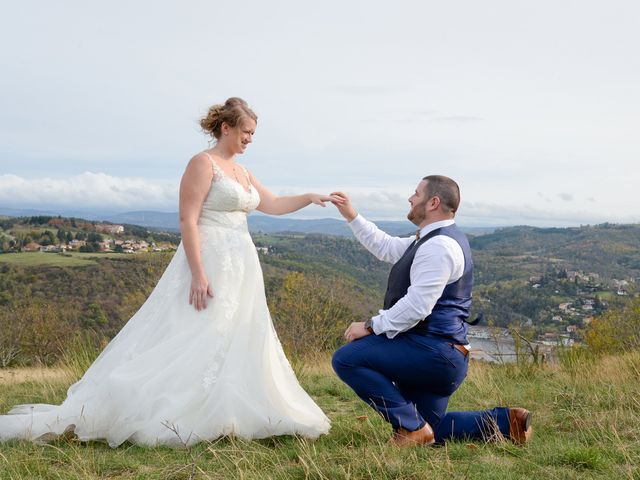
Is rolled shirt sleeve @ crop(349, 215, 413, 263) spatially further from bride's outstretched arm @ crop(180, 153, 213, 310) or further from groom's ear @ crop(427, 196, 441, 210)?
bride's outstretched arm @ crop(180, 153, 213, 310)

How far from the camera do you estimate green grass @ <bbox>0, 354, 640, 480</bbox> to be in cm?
307

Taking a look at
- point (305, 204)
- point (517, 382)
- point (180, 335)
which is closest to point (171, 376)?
point (180, 335)

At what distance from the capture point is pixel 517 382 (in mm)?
6234

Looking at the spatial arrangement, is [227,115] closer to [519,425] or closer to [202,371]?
[202,371]

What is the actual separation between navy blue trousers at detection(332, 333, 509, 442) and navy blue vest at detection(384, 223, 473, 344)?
0.07 m

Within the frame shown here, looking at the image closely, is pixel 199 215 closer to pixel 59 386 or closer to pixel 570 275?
pixel 59 386

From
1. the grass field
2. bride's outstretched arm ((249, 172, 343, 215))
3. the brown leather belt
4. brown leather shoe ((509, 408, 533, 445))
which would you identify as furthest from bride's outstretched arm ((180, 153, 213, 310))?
the grass field

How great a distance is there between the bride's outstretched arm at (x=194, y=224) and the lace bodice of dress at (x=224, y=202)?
0.10 m

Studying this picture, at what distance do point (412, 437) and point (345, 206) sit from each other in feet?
5.78

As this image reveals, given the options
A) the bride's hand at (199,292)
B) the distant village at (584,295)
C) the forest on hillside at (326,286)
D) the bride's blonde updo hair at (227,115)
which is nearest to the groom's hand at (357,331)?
the bride's hand at (199,292)

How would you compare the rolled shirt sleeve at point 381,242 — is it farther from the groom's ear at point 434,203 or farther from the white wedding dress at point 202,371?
the white wedding dress at point 202,371

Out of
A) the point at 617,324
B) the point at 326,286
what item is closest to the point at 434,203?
the point at 326,286

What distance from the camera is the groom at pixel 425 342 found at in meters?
3.43

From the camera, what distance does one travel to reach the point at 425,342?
3.51m
